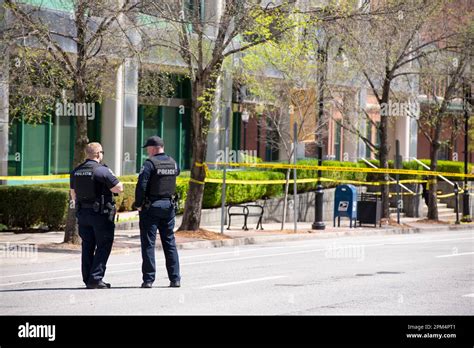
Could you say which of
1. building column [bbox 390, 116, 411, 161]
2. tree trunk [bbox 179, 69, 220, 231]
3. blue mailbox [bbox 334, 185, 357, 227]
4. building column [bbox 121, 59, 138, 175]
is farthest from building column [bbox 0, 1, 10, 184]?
building column [bbox 390, 116, 411, 161]

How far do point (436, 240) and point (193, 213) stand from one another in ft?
20.7

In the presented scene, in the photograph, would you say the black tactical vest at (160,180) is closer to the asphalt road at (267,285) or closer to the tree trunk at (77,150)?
the asphalt road at (267,285)

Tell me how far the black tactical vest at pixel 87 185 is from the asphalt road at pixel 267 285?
1247mm

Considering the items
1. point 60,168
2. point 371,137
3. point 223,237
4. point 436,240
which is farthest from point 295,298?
point 371,137

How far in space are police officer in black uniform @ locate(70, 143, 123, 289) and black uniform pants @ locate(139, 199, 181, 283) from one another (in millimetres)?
465

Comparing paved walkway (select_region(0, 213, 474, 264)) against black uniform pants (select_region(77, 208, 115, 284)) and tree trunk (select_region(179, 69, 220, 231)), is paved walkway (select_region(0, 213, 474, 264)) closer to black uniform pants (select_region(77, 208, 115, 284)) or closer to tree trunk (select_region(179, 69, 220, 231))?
tree trunk (select_region(179, 69, 220, 231))

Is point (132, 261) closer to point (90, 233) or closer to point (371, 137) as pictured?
point (90, 233)

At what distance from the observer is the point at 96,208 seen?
14188 mm

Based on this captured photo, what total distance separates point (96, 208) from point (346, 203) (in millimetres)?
18414

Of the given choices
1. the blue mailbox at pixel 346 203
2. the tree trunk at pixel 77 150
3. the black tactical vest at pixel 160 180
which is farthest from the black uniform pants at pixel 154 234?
the blue mailbox at pixel 346 203

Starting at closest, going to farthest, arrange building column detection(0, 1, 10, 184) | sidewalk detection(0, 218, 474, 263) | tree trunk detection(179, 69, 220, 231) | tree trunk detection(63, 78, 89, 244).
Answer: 1. building column detection(0, 1, 10, 184)
2. sidewalk detection(0, 218, 474, 263)
3. tree trunk detection(63, 78, 89, 244)
4. tree trunk detection(179, 69, 220, 231)

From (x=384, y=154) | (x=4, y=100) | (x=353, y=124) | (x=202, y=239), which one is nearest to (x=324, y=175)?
(x=353, y=124)

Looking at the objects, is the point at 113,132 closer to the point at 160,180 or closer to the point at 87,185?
the point at 87,185
